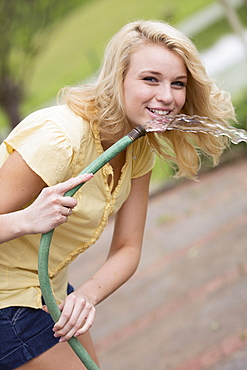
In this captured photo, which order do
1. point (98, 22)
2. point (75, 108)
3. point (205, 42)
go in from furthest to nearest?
point (98, 22) → point (205, 42) → point (75, 108)

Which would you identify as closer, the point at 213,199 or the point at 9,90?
the point at 213,199

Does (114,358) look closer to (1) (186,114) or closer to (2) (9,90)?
(1) (186,114)

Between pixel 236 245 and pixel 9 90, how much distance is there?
247 inches

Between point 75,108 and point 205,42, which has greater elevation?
point 75,108

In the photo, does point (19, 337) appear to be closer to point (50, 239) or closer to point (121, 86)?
point (50, 239)

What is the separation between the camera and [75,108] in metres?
2.21

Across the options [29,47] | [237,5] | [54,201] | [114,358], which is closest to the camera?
[54,201]

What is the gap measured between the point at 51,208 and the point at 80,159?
0.33m

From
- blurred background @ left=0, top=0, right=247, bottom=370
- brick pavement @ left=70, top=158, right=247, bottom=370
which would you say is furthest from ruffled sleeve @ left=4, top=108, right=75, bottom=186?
brick pavement @ left=70, top=158, right=247, bottom=370

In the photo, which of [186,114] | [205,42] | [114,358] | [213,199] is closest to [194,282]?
[114,358]

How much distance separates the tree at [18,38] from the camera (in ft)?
32.0

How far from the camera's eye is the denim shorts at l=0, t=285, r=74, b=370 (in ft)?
7.20

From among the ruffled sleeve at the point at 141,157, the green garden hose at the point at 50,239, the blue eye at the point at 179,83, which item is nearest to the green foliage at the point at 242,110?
the ruffled sleeve at the point at 141,157

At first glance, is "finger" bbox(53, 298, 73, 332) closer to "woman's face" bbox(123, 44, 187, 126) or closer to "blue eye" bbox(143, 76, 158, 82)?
"woman's face" bbox(123, 44, 187, 126)
